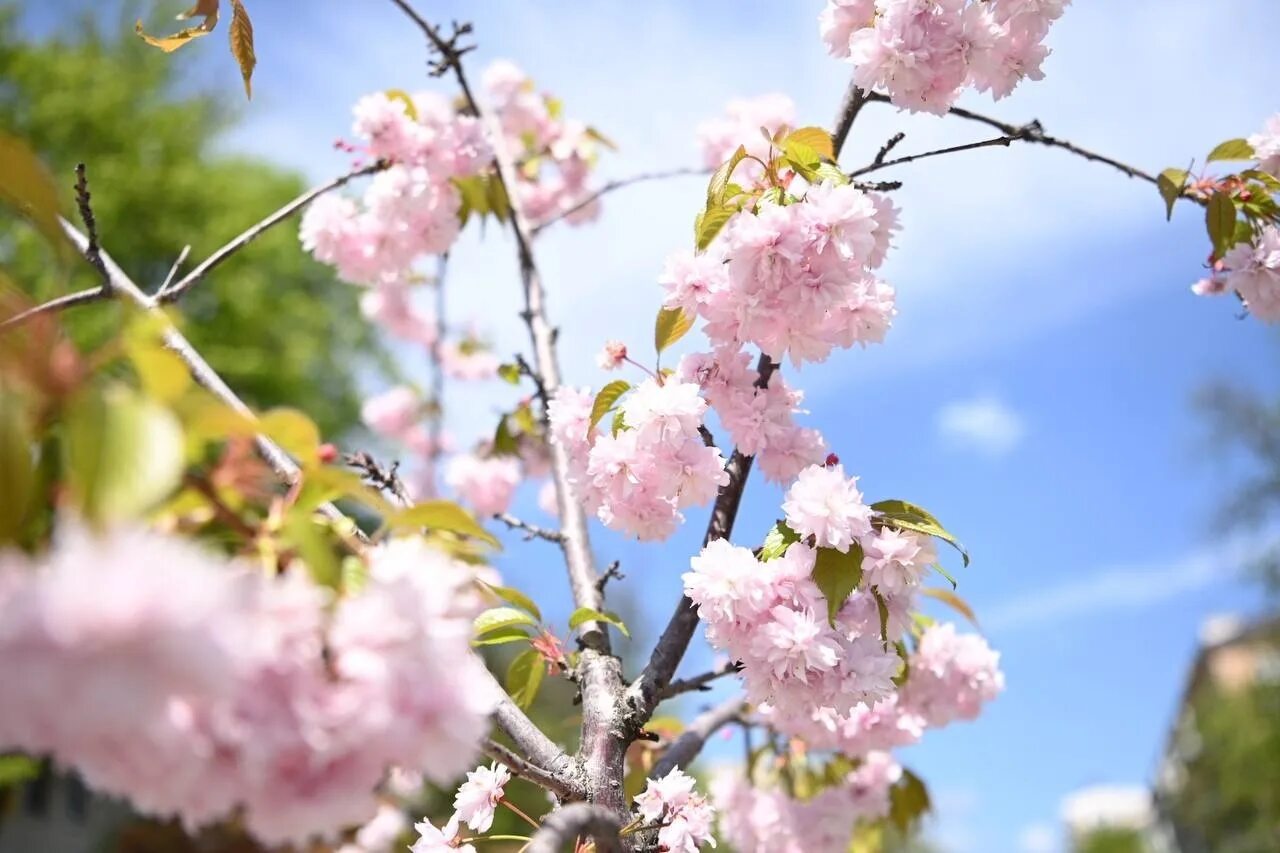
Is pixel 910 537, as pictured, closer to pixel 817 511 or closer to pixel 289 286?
pixel 817 511

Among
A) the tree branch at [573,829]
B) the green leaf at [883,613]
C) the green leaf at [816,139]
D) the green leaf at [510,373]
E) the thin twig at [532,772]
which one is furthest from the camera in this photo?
the green leaf at [510,373]

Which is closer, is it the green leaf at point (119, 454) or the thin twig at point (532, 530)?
the green leaf at point (119, 454)

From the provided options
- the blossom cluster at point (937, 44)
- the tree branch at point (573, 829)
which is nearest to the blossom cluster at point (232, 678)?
the tree branch at point (573, 829)

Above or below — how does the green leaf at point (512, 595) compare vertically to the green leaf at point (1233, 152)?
below

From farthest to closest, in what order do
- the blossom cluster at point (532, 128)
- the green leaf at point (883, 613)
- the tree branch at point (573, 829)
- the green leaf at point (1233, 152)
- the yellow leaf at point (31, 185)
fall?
the blossom cluster at point (532, 128), the green leaf at point (1233, 152), the green leaf at point (883, 613), the tree branch at point (573, 829), the yellow leaf at point (31, 185)

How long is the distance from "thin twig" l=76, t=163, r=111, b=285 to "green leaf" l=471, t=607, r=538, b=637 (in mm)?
669

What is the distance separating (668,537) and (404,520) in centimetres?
78

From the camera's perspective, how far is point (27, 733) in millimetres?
518

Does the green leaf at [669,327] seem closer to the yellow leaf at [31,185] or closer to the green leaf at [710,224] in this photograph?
the green leaf at [710,224]

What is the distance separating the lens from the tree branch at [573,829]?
78 centimetres

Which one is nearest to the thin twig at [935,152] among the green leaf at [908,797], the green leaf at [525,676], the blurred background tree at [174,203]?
the green leaf at [525,676]

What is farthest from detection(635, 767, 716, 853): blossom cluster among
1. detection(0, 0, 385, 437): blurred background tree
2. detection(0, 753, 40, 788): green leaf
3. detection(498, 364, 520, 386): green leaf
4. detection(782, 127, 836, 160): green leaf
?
detection(0, 0, 385, 437): blurred background tree

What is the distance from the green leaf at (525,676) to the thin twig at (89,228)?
30.9 inches

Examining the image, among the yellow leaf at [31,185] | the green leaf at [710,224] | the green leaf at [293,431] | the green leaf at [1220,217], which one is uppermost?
the green leaf at [1220,217]
